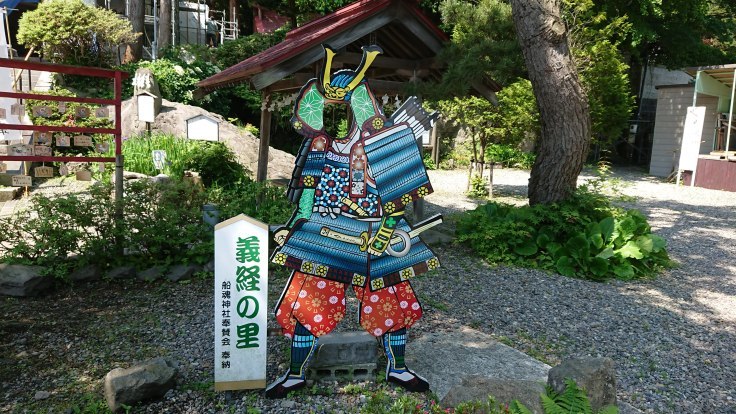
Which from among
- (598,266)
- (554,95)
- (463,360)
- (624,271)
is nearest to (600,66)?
(554,95)

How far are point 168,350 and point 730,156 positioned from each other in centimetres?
1511

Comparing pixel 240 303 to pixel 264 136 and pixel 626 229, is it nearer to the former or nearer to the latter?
pixel 264 136

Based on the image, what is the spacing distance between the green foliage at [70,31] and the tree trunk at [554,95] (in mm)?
12323

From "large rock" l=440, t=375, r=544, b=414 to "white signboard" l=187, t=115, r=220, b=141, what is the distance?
339 inches

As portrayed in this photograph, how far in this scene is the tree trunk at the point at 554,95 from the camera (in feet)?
22.0

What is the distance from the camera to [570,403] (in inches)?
109

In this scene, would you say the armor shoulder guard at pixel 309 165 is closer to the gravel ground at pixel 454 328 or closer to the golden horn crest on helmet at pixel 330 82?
the golden horn crest on helmet at pixel 330 82

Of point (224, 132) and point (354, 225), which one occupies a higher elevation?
point (224, 132)

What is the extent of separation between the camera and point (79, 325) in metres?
4.56

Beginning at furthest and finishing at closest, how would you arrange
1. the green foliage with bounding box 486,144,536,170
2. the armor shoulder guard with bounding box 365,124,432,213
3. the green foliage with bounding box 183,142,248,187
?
the green foliage with bounding box 486,144,536,170
the green foliage with bounding box 183,142,248,187
the armor shoulder guard with bounding box 365,124,432,213

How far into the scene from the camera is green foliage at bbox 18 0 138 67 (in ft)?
46.9

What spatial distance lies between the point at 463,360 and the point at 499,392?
1229 millimetres

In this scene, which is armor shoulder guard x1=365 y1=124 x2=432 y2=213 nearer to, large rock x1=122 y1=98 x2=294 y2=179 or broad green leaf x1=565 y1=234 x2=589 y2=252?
broad green leaf x1=565 y1=234 x2=589 y2=252

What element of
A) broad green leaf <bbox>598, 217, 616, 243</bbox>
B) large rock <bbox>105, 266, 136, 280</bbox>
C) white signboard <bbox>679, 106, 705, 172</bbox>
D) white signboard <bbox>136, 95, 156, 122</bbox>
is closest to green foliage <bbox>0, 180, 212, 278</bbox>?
large rock <bbox>105, 266, 136, 280</bbox>
